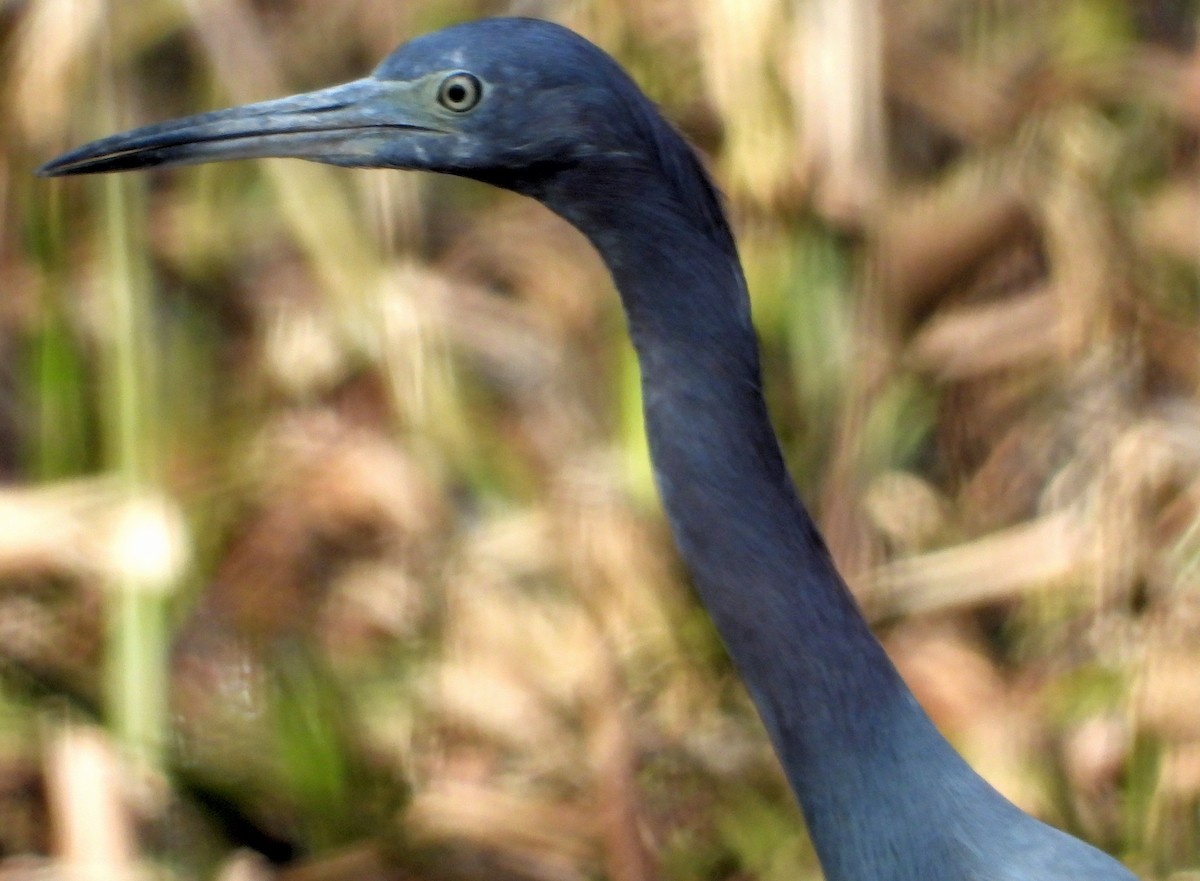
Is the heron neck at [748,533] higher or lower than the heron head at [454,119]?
lower

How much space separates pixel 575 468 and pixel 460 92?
1267 mm

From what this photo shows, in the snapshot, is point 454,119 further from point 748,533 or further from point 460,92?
point 748,533

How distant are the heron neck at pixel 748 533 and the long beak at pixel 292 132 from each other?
0.17 metres

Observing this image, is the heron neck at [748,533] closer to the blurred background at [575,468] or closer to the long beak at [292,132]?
the long beak at [292,132]

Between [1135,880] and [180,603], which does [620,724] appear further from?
[1135,880]

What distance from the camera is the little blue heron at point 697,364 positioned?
1.23 m

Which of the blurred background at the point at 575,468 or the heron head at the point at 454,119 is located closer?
the heron head at the point at 454,119

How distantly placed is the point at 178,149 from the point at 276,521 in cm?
158

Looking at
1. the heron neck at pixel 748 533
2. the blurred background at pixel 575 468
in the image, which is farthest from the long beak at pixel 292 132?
the blurred background at pixel 575 468

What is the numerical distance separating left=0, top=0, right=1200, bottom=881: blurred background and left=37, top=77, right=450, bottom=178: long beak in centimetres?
88

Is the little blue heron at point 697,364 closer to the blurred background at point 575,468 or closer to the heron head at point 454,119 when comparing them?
the heron head at point 454,119

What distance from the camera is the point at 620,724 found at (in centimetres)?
224

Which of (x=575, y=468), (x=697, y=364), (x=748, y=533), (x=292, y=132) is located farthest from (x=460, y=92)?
(x=575, y=468)

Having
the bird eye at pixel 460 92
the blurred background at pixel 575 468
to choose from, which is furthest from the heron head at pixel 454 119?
the blurred background at pixel 575 468
